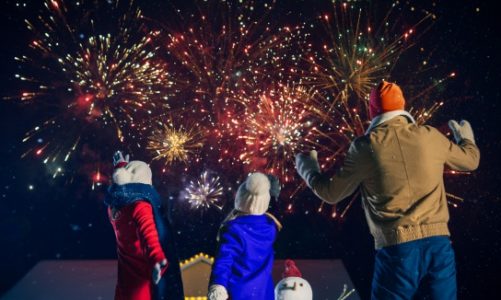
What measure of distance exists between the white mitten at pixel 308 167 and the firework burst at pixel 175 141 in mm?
1416

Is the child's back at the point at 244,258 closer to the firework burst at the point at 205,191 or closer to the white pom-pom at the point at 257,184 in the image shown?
the white pom-pom at the point at 257,184

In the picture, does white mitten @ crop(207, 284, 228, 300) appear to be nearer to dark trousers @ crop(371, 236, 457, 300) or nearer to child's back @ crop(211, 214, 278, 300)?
child's back @ crop(211, 214, 278, 300)

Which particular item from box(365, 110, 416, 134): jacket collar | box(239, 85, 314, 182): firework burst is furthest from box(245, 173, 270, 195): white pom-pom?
box(239, 85, 314, 182): firework burst

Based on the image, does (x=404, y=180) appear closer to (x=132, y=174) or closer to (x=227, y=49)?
(x=132, y=174)

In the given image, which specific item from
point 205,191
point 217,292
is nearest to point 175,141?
point 205,191

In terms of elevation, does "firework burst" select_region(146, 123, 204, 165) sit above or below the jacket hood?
above

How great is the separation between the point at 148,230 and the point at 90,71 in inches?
76.0

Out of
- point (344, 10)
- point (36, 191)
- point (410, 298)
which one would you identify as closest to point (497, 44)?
point (344, 10)

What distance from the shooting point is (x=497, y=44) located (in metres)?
3.90

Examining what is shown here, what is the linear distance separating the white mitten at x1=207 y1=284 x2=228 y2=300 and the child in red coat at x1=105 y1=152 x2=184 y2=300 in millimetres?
301

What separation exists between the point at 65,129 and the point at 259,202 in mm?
2277

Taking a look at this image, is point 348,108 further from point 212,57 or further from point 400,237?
point 400,237

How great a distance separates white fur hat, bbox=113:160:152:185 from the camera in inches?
110

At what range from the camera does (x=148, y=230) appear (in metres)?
2.59
